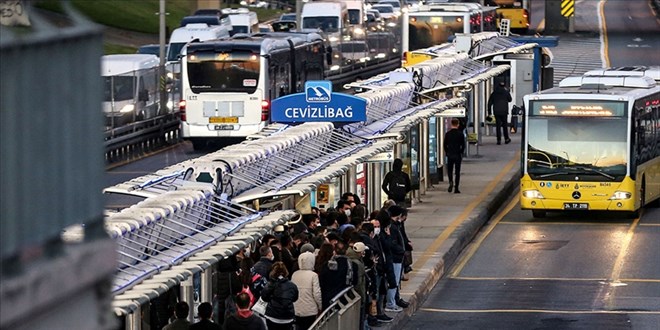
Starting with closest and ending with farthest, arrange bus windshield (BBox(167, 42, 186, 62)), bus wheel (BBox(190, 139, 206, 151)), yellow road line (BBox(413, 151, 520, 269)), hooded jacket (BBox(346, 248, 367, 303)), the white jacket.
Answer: the white jacket
hooded jacket (BBox(346, 248, 367, 303))
yellow road line (BBox(413, 151, 520, 269))
bus wheel (BBox(190, 139, 206, 151))
bus windshield (BBox(167, 42, 186, 62))

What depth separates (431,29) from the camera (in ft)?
191

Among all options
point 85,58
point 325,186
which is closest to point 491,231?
point 325,186

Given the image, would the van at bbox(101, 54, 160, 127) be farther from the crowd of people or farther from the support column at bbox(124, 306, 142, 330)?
the support column at bbox(124, 306, 142, 330)

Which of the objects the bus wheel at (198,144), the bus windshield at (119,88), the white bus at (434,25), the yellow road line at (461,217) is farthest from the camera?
the white bus at (434,25)

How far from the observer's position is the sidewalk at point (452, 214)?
23.6 metres

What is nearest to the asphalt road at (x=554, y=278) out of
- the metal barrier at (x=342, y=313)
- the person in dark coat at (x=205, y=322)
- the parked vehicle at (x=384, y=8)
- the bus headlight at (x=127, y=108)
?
the metal barrier at (x=342, y=313)

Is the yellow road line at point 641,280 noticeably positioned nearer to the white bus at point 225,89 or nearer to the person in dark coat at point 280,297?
the person in dark coat at point 280,297

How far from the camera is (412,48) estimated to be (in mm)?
57938

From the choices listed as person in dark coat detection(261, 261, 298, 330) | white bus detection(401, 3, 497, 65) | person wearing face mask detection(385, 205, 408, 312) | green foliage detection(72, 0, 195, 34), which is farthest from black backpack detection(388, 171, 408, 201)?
green foliage detection(72, 0, 195, 34)

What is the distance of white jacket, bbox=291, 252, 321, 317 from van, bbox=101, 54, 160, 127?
24.2 m

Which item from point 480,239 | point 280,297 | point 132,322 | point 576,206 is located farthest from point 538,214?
point 132,322

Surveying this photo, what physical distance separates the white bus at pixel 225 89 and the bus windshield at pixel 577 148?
1060 centimetres

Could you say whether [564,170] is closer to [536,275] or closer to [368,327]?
[536,275]

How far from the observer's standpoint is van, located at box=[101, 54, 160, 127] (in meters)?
41.2
